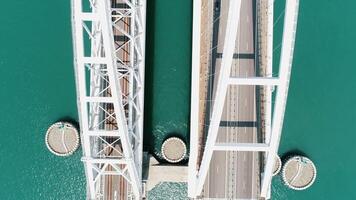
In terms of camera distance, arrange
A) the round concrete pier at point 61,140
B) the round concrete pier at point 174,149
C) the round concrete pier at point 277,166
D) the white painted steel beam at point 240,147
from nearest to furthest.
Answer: the white painted steel beam at point 240,147
the round concrete pier at point 277,166
the round concrete pier at point 61,140
the round concrete pier at point 174,149

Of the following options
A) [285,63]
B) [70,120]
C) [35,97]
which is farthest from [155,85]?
[285,63]

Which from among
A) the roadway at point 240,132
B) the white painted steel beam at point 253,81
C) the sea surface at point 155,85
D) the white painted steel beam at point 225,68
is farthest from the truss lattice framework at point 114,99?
the white painted steel beam at point 253,81

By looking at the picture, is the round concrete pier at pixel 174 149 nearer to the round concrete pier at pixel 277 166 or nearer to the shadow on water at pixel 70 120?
the round concrete pier at pixel 277 166

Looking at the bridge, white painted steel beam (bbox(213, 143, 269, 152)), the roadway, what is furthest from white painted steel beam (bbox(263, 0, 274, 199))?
white painted steel beam (bbox(213, 143, 269, 152))

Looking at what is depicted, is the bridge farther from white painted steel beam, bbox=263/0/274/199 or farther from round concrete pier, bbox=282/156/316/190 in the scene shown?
round concrete pier, bbox=282/156/316/190

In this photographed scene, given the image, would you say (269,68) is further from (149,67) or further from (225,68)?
(149,67)

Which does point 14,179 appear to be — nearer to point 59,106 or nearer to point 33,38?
point 59,106
